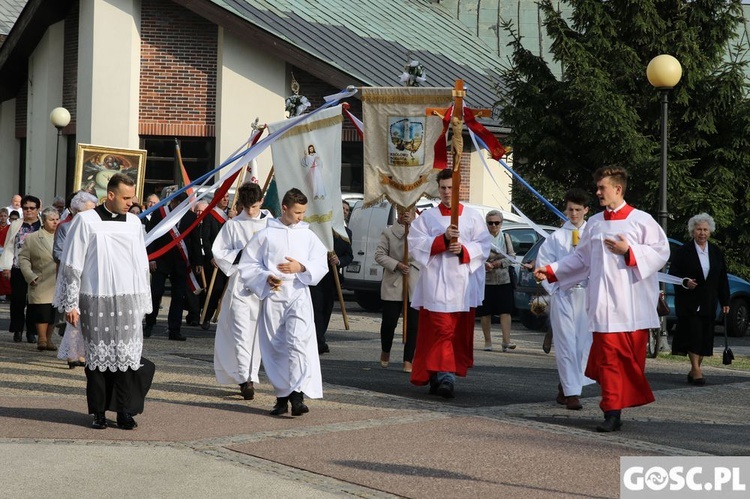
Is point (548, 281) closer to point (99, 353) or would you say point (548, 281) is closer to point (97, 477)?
point (99, 353)

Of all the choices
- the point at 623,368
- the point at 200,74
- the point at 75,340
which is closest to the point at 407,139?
the point at 75,340

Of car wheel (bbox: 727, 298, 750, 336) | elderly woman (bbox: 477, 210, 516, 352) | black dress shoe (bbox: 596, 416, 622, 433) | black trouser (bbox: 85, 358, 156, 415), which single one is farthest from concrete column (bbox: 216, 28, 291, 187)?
black dress shoe (bbox: 596, 416, 622, 433)

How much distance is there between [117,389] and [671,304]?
11252 millimetres

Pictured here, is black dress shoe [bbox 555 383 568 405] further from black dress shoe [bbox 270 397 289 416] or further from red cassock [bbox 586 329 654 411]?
black dress shoe [bbox 270 397 289 416]

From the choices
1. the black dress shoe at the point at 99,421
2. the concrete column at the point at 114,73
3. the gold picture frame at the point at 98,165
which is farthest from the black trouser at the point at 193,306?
the concrete column at the point at 114,73

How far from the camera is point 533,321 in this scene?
19.7m

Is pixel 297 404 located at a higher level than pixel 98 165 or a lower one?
lower

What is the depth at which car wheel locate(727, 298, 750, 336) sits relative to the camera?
19891 millimetres

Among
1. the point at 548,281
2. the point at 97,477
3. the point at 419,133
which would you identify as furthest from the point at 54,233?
the point at 97,477

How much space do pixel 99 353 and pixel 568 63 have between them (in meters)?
16.3

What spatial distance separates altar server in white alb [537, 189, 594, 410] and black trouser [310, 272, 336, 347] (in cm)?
370

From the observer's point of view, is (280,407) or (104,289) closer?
(104,289)

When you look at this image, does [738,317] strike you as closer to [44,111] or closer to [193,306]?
[193,306]
